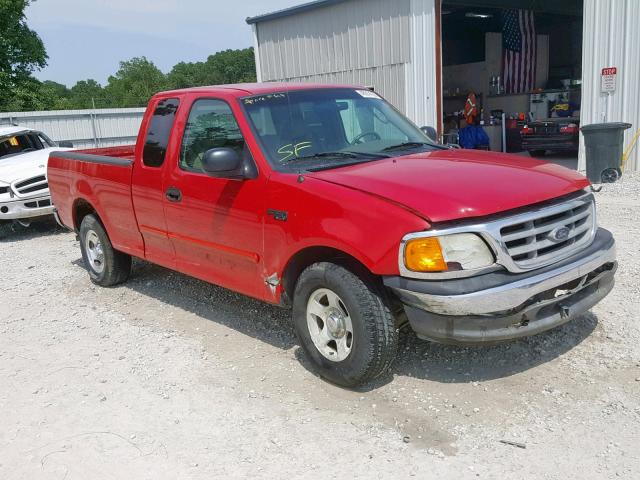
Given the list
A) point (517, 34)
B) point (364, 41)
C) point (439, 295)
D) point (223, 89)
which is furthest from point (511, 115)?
point (439, 295)

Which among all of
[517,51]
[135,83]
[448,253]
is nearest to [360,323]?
[448,253]

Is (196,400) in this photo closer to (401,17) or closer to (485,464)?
(485,464)

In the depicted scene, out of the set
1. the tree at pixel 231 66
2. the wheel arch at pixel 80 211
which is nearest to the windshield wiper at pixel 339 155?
the wheel arch at pixel 80 211

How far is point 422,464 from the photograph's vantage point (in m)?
3.17

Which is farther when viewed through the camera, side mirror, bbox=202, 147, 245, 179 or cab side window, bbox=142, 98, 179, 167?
cab side window, bbox=142, 98, 179, 167

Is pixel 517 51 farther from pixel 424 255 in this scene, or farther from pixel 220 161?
pixel 424 255

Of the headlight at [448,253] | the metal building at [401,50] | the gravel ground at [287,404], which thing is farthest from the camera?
the metal building at [401,50]

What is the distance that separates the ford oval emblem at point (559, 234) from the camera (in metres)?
3.62

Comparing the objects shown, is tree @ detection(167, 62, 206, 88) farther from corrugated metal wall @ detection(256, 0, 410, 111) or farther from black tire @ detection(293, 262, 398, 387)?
black tire @ detection(293, 262, 398, 387)

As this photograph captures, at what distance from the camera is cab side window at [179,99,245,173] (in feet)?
15.0

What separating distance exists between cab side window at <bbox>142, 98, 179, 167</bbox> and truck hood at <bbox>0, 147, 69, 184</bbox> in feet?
14.5

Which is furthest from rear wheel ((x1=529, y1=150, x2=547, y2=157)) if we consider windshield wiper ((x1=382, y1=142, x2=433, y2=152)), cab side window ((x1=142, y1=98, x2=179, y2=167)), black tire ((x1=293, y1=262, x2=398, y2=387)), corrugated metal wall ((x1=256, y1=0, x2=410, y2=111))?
black tire ((x1=293, y1=262, x2=398, y2=387))

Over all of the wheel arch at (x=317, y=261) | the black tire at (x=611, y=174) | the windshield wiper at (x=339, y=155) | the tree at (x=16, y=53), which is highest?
the tree at (x=16, y=53)

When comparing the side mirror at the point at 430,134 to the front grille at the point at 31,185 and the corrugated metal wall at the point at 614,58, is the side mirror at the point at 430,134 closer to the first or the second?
the front grille at the point at 31,185
